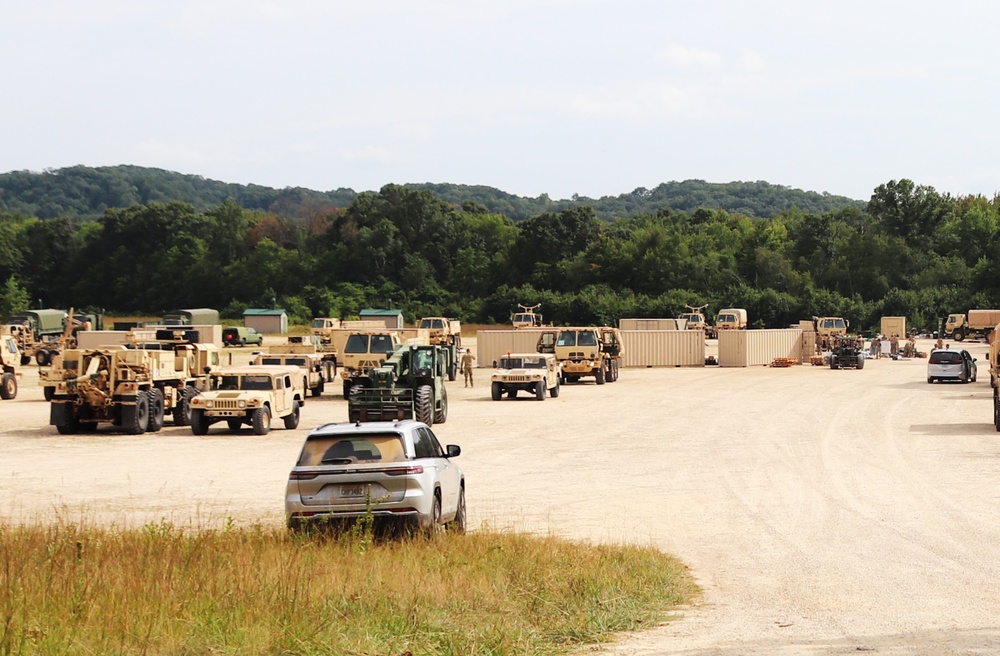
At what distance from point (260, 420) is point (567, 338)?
2416 cm

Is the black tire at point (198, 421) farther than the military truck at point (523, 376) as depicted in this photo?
No

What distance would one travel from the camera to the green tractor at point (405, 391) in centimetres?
3328

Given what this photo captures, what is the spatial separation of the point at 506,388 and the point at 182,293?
92.3 meters

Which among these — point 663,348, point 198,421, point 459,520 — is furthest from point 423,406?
point 663,348

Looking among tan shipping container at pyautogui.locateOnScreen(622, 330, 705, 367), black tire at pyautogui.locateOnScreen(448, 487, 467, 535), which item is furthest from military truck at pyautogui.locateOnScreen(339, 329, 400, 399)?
tan shipping container at pyautogui.locateOnScreen(622, 330, 705, 367)

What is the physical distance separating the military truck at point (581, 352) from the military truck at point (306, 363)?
10652 mm

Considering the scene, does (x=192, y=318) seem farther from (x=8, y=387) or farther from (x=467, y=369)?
(x=8, y=387)

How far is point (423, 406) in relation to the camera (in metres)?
33.5

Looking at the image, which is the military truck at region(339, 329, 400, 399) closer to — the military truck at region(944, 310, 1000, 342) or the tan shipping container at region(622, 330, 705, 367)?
Result: the tan shipping container at region(622, 330, 705, 367)

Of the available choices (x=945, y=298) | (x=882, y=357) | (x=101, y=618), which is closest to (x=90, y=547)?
(x=101, y=618)

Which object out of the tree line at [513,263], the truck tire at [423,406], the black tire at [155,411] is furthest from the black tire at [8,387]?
the tree line at [513,263]

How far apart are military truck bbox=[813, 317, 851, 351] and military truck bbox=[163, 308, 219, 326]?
42.8 metres

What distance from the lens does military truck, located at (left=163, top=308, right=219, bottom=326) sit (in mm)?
94300

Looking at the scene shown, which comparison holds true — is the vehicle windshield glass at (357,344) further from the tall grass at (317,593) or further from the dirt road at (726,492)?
the tall grass at (317,593)
